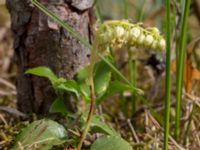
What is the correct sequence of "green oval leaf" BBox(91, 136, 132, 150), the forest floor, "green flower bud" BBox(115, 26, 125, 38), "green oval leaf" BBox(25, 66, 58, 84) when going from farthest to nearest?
1. the forest floor
2. "green oval leaf" BBox(25, 66, 58, 84)
3. "green oval leaf" BBox(91, 136, 132, 150)
4. "green flower bud" BBox(115, 26, 125, 38)

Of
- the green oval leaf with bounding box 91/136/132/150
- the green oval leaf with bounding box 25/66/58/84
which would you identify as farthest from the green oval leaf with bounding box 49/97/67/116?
the green oval leaf with bounding box 91/136/132/150

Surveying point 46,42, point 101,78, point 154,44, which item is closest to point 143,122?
point 101,78

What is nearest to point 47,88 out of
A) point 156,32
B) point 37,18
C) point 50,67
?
point 50,67

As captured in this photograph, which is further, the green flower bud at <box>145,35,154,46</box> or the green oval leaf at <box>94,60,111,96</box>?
the green oval leaf at <box>94,60,111,96</box>

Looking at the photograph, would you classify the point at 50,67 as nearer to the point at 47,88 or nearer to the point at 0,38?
the point at 47,88

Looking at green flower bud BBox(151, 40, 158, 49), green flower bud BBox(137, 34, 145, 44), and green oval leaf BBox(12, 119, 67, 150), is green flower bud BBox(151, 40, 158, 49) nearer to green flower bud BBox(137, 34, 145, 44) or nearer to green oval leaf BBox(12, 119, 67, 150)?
green flower bud BBox(137, 34, 145, 44)

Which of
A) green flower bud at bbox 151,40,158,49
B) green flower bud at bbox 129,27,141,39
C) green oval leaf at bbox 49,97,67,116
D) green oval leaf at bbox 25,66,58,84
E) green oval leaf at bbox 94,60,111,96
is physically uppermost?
green flower bud at bbox 129,27,141,39

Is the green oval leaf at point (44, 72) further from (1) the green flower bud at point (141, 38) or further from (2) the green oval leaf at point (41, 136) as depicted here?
(1) the green flower bud at point (141, 38)
